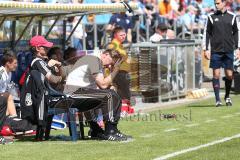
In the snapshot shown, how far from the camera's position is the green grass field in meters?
10.5

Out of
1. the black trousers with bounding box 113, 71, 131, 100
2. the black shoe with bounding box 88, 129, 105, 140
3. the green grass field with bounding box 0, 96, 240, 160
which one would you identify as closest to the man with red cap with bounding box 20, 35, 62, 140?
the green grass field with bounding box 0, 96, 240, 160

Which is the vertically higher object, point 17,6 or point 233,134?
point 17,6

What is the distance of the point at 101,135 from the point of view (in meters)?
12.5

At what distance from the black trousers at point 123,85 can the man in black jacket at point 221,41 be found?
1.75 metres

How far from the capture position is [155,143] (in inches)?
462

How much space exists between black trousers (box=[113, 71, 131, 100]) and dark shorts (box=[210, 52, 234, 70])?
1.82 meters

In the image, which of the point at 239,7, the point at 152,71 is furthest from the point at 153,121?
the point at 239,7

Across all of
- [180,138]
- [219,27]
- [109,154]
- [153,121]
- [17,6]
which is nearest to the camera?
[109,154]

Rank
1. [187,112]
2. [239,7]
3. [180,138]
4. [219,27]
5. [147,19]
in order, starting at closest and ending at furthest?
[180,138] < [187,112] < [219,27] < [147,19] < [239,7]

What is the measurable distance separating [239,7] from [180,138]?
21.7 m

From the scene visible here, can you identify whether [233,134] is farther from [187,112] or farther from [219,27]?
[219,27]

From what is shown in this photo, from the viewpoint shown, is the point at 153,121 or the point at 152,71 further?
the point at 152,71

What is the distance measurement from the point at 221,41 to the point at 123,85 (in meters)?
2.25

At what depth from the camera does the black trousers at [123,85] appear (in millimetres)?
17453
